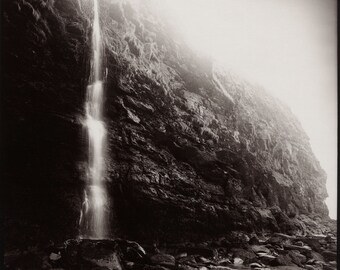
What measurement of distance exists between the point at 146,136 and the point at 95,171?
600mm

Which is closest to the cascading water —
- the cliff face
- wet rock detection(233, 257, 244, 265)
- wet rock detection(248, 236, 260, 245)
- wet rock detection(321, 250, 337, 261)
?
the cliff face

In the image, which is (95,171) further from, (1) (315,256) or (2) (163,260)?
(1) (315,256)

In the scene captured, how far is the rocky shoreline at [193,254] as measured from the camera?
2.75 m

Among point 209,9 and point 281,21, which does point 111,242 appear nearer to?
point 209,9

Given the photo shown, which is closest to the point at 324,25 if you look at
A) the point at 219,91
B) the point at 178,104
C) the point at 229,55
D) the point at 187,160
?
the point at 229,55

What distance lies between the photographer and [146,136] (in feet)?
10.9

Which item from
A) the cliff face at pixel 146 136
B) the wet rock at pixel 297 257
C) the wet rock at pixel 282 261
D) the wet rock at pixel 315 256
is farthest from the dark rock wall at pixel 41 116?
the wet rock at pixel 315 256

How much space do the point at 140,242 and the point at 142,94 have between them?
54.3 inches

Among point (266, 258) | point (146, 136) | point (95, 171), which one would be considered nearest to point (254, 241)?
point (266, 258)

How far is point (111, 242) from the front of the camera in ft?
9.75

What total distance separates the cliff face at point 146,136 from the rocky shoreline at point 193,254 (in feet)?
0.36

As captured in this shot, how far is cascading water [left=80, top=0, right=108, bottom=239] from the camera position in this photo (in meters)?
2.99

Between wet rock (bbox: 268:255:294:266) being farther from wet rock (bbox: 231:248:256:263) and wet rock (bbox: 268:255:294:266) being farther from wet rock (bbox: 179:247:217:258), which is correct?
wet rock (bbox: 179:247:217:258)

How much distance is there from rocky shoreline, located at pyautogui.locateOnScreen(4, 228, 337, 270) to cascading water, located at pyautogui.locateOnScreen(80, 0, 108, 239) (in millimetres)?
125
